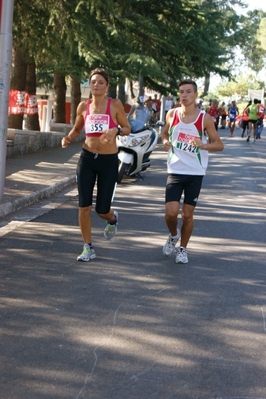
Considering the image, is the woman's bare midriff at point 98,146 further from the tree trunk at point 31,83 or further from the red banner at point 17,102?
the tree trunk at point 31,83

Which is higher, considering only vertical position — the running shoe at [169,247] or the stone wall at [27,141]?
the stone wall at [27,141]

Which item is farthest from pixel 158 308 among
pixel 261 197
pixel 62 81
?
pixel 62 81

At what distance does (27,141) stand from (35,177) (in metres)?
5.74

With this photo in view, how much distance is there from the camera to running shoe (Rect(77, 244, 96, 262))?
784 centimetres

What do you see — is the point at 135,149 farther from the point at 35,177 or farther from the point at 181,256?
the point at 181,256

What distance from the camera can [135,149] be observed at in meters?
15.2

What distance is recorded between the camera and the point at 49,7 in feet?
54.1

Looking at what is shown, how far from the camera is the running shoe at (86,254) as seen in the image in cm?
784

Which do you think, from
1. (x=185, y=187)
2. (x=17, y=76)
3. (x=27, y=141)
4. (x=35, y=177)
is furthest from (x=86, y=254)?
(x=17, y=76)

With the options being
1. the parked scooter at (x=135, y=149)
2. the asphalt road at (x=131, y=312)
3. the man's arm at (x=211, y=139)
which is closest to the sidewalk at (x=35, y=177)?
the asphalt road at (x=131, y=312)

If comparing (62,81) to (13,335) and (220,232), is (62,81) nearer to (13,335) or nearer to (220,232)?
(220,232)

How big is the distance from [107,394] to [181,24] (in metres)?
22.4

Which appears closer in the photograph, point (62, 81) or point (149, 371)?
point (149, 371)

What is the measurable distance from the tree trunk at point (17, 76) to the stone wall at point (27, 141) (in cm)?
104
